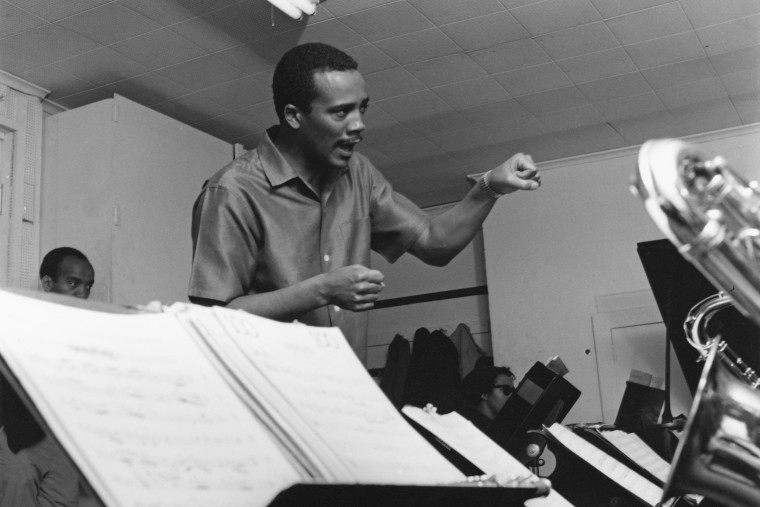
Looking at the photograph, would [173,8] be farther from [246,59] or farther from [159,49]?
[246,59]

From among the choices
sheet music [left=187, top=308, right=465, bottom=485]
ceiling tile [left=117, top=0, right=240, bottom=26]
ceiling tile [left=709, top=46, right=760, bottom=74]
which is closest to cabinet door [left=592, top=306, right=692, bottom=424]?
ceiling tile [left=709, top=46, right=760, bottom=74]

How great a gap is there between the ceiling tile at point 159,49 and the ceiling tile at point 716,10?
7.44 ft

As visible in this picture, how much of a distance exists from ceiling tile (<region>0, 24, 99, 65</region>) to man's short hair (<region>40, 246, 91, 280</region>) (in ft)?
3.02

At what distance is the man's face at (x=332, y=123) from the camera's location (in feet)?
5.59

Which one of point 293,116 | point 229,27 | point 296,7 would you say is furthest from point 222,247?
point 229,27

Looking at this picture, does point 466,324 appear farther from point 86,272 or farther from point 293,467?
point 293,467

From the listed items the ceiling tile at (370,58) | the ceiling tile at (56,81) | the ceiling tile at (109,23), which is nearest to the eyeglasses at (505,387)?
the ceiling tile at (370,58)

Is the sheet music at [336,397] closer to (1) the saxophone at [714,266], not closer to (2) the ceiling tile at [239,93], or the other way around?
(1) the saxophone at [714,266]

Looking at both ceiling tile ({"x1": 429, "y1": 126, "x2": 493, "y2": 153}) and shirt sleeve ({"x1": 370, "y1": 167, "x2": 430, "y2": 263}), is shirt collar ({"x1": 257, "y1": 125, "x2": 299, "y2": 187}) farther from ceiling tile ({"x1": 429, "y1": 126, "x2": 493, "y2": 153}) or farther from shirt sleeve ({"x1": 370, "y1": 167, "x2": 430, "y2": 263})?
ceiling tile ({"x1": 429, "y1": 126, "x2": 493, "y2": 153})

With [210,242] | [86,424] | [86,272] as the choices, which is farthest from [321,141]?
[86,272]

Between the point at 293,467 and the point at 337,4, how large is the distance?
10.6 feet

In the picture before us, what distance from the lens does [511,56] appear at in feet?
14.2

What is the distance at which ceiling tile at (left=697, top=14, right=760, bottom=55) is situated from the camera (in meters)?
4.09

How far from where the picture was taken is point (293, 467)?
824 mm
